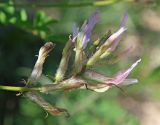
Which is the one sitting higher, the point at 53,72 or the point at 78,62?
the point at 78,62

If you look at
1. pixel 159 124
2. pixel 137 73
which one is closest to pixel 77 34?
pixel 137 73

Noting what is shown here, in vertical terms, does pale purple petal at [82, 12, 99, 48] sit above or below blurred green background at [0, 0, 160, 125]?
above

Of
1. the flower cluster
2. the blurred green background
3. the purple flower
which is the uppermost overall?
the purple flower

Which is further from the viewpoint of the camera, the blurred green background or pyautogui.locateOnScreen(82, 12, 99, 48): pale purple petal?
the blurred green background

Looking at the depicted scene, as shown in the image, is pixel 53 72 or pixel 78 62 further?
pixel 53 72

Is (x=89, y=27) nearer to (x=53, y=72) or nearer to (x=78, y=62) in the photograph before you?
(x=78, y=62)

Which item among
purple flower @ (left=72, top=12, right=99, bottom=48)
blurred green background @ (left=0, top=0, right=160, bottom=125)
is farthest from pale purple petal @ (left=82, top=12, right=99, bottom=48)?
blurred green background @ (left=0, top=0, right=160, bottom=125)

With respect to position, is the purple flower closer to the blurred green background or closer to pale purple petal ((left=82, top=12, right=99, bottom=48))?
pale purple petal ((left=82, top=12, right=99, bottom=48))

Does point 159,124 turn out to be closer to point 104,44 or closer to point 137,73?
point 137,73

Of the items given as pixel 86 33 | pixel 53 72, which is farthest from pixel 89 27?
pixel 53 72

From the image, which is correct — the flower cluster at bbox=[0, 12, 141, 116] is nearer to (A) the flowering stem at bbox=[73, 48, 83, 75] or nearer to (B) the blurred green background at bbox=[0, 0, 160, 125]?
(A) the flowering stem at bbox=[73, 48, 83, 75]

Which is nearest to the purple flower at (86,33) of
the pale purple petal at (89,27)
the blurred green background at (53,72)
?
the pale purple petal at (89,27)
